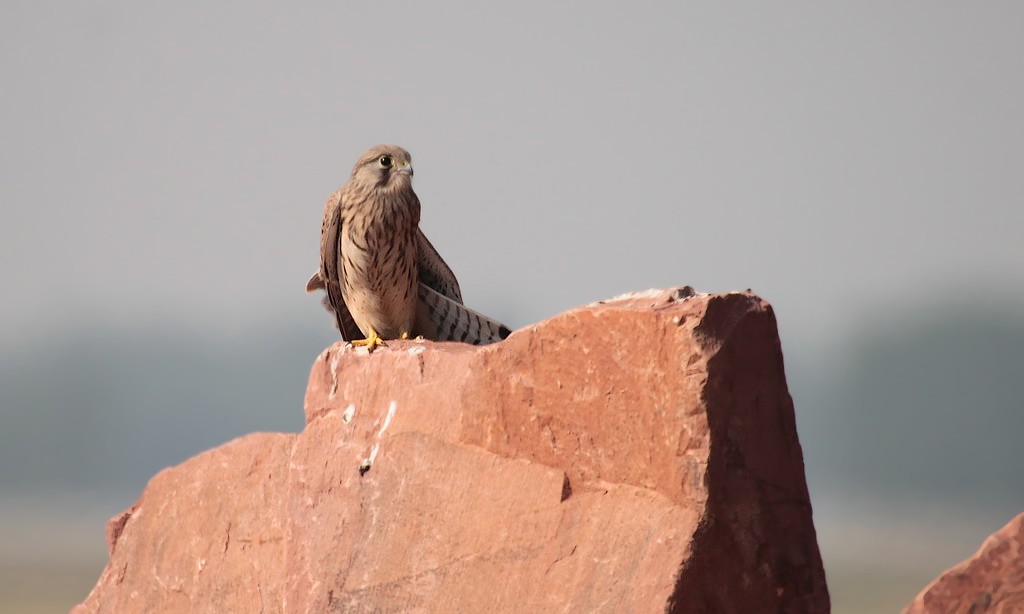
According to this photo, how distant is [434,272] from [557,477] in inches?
71.6

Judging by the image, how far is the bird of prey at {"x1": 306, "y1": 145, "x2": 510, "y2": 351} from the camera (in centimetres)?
483

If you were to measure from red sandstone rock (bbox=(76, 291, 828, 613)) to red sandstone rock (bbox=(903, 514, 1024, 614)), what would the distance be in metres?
0.84

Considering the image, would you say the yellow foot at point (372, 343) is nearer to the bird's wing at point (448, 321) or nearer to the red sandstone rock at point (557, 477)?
the red sandstone rock at point (557, 477)

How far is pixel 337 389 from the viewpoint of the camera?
167 inches

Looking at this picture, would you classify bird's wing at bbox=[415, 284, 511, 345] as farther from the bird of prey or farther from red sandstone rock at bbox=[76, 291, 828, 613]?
red sandstone rock at bbox=[76, 291, 828, 613]

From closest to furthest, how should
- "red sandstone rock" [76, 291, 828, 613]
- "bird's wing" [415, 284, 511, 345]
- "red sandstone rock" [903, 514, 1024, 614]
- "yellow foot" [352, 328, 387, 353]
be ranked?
"red sandstone rock" [76, 291, 828, 613]
"red sandstone rock" [903, 514, 1024, 614]
"yellow foot" [352, 328, 387, 353]
"bird's wing" [415, 284, 511, 345]

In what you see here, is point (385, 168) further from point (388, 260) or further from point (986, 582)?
point (986, 582)

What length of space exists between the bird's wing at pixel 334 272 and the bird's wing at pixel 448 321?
35 centimetres

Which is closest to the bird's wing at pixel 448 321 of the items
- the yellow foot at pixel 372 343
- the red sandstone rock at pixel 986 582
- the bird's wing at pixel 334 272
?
the bird's wing at pixel 334 272

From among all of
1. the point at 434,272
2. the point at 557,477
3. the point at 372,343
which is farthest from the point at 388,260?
the point at 557,477

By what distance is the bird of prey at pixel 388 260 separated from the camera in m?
4.83

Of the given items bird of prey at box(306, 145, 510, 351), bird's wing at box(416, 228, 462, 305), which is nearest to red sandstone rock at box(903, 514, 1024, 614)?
bird of prey at box(306, 145, 510, 351)

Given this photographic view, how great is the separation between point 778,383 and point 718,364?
0.79ft

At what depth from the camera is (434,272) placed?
5090 mm
